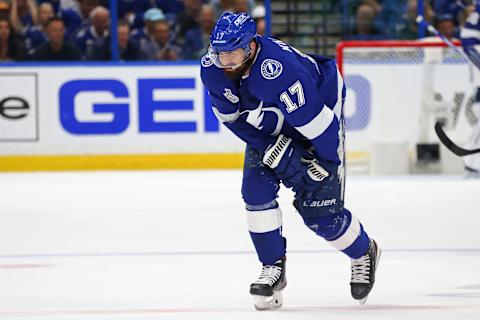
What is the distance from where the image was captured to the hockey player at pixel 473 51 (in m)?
9.12

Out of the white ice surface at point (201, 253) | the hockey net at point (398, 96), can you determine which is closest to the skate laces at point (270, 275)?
the white ice surface at point (201, 253)

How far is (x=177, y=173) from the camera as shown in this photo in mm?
9852

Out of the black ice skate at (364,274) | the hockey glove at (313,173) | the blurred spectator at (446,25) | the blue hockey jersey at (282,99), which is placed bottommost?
the black ice skate at (364,274)

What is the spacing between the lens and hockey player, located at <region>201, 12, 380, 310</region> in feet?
12.7

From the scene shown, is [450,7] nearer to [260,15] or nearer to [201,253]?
[260,15]

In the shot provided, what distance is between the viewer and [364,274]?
427cm

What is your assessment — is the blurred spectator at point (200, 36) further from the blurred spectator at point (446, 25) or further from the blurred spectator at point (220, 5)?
the blurred spectator at point (446, 25)

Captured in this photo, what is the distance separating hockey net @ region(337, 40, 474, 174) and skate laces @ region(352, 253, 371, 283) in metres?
5.33

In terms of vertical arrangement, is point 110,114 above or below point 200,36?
below

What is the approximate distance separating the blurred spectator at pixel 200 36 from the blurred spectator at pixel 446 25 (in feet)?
5.96

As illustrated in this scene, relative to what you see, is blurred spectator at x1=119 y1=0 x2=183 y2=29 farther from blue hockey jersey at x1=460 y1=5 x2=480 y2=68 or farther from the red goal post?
blue hockey jersey at x1=460 y1=5 x2=480 y2=68

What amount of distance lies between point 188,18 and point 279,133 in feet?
20.9

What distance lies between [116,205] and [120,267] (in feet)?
8.21

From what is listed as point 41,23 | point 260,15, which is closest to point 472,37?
point 260,15
